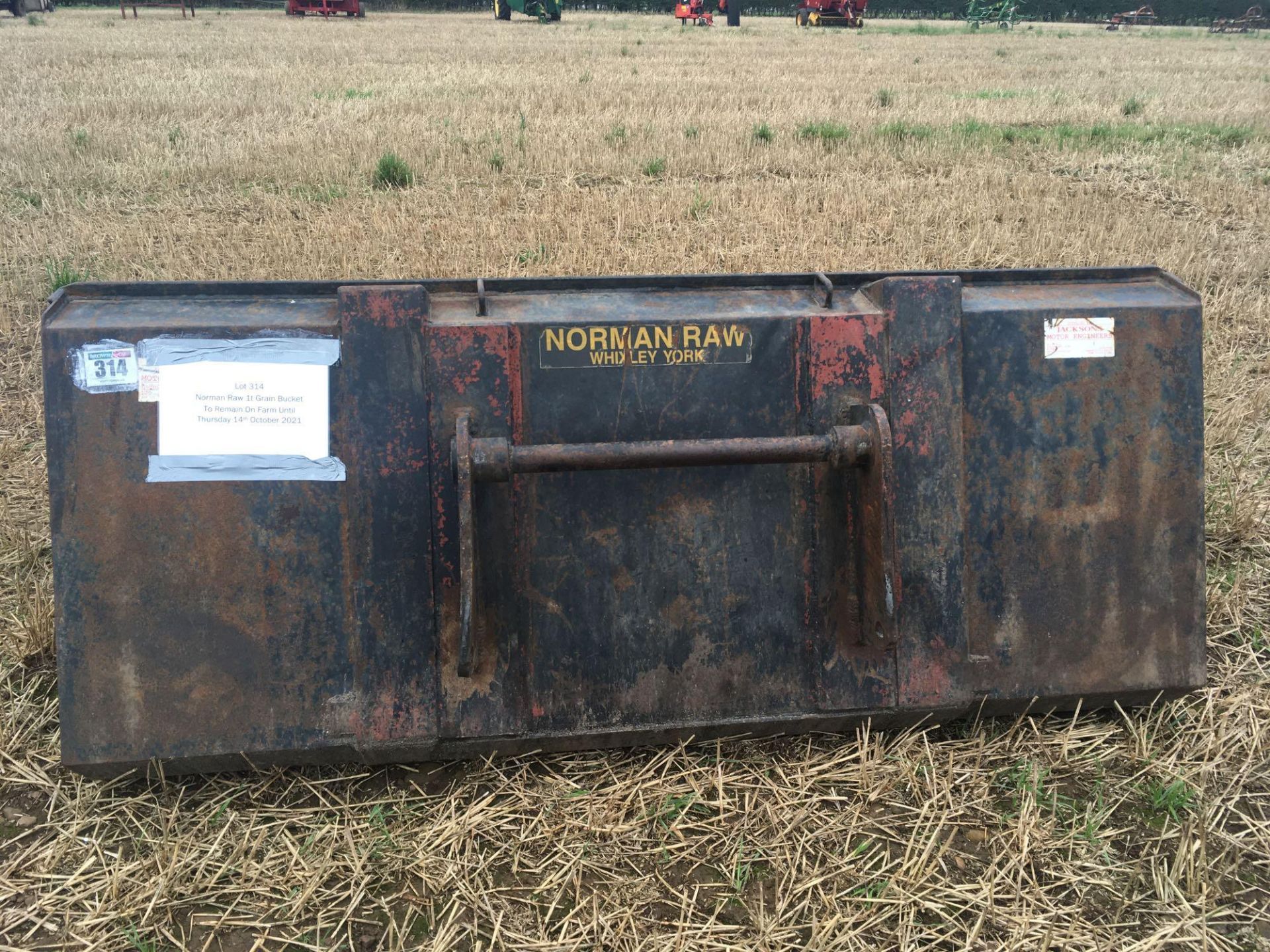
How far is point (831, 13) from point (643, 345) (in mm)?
39357

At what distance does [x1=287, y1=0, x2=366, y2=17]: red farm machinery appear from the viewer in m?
38.5

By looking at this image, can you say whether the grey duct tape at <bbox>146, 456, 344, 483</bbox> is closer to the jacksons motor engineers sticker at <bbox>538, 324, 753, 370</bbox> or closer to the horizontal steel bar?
the horizontal steel bar

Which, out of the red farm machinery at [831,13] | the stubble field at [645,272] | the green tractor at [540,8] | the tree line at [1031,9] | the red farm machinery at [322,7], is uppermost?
the tree line at [1031,9]

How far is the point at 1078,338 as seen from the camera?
275 cm

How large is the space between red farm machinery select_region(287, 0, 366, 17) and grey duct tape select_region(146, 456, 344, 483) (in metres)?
41.2

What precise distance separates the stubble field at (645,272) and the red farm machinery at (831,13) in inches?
766

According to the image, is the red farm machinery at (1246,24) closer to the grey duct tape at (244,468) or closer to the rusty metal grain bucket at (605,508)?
the rusty metal grain bucket at (605,508)

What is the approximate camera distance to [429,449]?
253 centimetres

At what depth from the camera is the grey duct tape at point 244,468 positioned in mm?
2496

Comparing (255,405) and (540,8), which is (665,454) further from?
(540,8)

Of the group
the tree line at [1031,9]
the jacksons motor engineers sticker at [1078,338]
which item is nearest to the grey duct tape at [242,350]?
the jacksons motor engineers sticker at [1078,338]

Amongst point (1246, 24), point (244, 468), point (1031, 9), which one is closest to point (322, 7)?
point (1246, 24)

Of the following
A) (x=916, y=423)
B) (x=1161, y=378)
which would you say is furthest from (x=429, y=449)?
(x=1161, y=378)

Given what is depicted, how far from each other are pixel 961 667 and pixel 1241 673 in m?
1.13
